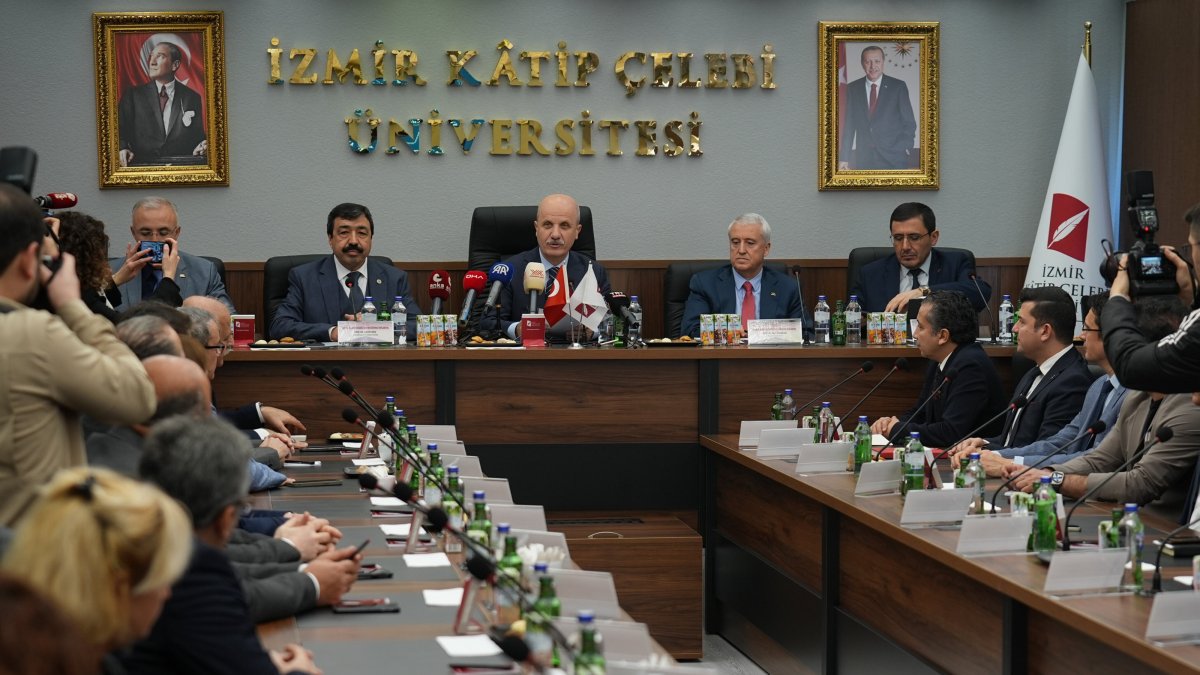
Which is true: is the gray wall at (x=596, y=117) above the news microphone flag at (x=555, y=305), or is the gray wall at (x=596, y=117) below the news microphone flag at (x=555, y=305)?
above

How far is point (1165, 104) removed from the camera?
722 centimetres

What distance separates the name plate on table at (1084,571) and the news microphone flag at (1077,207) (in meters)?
4.81

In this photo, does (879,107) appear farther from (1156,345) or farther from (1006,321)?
(1156,345)

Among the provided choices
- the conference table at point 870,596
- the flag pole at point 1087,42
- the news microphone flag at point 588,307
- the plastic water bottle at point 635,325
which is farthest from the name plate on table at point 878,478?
the flag pole at point 1087,42

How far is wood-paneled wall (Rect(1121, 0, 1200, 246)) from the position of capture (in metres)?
6.96

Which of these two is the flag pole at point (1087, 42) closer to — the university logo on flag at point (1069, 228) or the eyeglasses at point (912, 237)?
the university logo on flag at point (1069, 228)

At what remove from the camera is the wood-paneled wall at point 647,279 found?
7.23 m

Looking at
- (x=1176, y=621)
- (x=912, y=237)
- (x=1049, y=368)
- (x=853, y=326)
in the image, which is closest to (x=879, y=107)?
(x=912, y=237)

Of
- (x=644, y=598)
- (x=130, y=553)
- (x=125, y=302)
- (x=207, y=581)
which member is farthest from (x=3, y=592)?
(x=125, y=302)

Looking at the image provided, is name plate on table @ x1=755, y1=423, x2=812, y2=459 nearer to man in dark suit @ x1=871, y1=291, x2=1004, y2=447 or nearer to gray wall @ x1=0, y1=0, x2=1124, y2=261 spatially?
man in dark suit @ x1=871, y1=291, x2=1004, y2=447

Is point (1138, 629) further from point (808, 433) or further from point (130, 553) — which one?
point (808, 433)

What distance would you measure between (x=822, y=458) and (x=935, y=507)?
887mm

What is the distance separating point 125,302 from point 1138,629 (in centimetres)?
454

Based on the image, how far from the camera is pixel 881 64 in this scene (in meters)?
7.50
